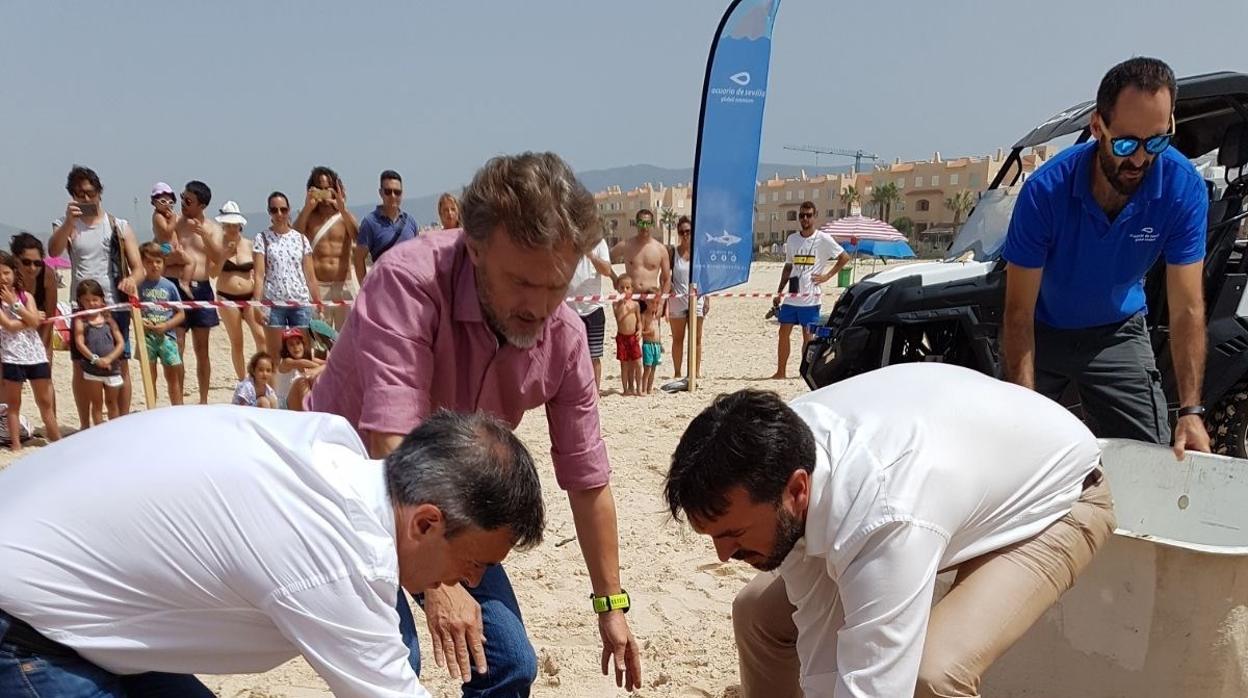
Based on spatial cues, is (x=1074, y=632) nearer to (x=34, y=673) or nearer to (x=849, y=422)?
(x=849, y=422)

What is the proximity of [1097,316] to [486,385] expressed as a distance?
84.9 inches

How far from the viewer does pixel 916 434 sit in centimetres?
Result: 198

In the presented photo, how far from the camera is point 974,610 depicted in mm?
2072

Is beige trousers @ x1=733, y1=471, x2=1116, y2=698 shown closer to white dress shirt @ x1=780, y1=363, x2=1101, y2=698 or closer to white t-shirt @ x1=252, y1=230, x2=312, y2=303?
white dress shirt @ x1=780, y1=363, x2=1101, y2=698

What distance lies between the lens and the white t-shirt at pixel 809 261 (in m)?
8.47

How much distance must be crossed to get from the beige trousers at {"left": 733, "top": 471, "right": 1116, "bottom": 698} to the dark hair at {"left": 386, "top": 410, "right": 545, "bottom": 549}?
93cm

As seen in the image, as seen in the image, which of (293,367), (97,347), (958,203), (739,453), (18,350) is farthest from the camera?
(958,203)

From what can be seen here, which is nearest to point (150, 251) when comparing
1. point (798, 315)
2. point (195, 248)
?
point (195, 248)

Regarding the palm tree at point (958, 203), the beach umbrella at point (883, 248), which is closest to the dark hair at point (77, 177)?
the beach umbrella at point (883, 248)

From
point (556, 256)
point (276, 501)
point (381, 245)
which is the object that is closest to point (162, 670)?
point (276, 501)

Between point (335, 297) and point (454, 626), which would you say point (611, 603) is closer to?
point (454, 626)

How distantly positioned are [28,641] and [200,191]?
6.74m

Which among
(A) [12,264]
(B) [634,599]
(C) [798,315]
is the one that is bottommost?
(B) [634,599]

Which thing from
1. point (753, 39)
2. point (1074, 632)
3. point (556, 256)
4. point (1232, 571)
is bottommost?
point (1074, 632)
